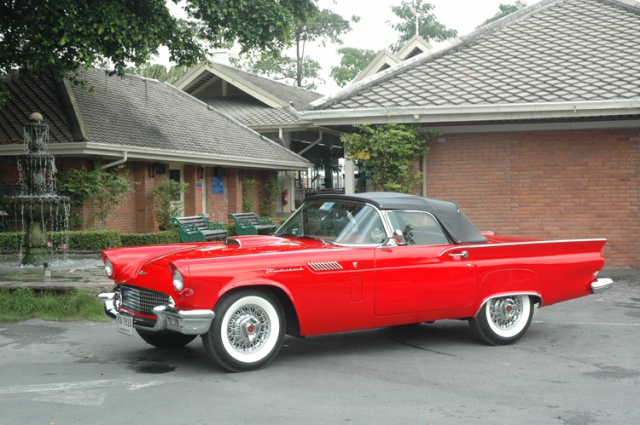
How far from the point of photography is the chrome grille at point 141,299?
19.8 feet

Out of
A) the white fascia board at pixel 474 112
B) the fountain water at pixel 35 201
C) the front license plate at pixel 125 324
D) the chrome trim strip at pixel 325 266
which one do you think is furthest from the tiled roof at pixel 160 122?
the chrome trim strip at pixel 325 266

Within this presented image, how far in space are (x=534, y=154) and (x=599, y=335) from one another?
6.10 m

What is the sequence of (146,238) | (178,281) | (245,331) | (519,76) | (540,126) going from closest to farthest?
(178,281) → (245,331) → (540,126) → (519,76) → (146,238)

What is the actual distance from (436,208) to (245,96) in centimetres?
2519

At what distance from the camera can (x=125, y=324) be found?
20.1 feet

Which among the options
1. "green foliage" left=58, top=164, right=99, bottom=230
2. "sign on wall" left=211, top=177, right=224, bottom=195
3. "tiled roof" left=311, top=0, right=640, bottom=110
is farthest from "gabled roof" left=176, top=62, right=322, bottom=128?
"tiled roof" left=311, top=0, right=640, bottom=110

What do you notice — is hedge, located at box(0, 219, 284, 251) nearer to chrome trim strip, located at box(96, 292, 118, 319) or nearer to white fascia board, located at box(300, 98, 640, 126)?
white fascia board, located at box(300, 98, 640, 126)

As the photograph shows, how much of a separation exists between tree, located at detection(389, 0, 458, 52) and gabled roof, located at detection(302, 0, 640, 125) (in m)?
51.5

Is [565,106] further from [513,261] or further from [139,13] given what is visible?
[139,13]

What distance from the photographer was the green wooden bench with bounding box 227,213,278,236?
20.0 metres

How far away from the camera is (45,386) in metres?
5.59

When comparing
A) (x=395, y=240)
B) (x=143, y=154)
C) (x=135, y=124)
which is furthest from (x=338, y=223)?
(x=135, y=124)

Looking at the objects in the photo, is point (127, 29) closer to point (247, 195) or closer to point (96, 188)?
point (96, 188)

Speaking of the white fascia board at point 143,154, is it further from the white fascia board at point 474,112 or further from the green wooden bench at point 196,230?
the white fascia board at point 474,112
